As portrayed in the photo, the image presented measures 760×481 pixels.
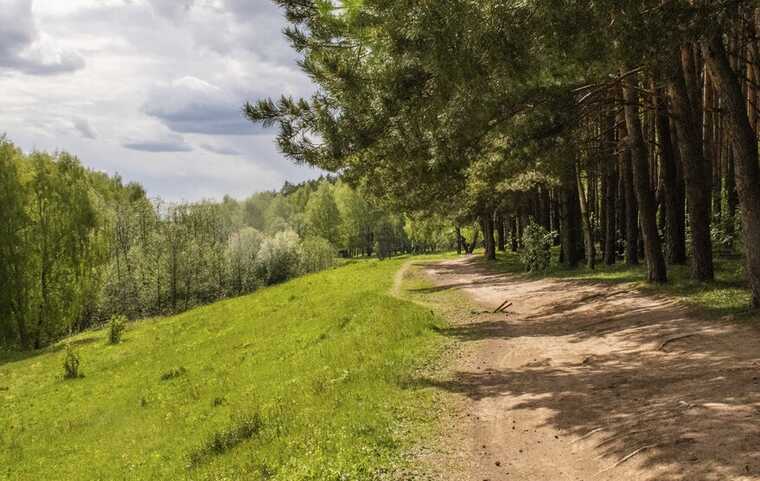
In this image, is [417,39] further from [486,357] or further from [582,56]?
[486,357]

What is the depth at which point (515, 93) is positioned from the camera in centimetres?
1522

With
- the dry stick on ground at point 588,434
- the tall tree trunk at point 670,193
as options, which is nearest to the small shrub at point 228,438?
the dry stick on ground at point 588,434

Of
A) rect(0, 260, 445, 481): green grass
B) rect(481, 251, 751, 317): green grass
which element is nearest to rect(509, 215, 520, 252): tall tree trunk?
rect(481, 251, 751, 317): green grass

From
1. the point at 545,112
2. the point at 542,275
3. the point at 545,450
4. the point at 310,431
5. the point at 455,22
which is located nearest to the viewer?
the point at 545,450

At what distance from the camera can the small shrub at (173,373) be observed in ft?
62.4

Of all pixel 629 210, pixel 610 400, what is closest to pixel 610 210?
pixel 629 210

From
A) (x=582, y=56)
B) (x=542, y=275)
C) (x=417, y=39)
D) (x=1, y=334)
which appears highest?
(x=417, y=39)

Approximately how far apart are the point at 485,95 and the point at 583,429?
7982mm

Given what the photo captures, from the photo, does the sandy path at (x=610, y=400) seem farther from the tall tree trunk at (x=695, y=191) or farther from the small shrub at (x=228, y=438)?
the small shrub at (x=228, y=438)

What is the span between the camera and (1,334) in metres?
38.2

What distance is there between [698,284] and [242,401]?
45.2ft

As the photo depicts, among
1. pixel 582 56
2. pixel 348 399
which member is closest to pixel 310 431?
pixel 348 399

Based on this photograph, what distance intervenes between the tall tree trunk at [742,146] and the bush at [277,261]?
62224 millimetres

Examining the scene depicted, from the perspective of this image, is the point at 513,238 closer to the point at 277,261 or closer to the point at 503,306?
the point at 277,261
